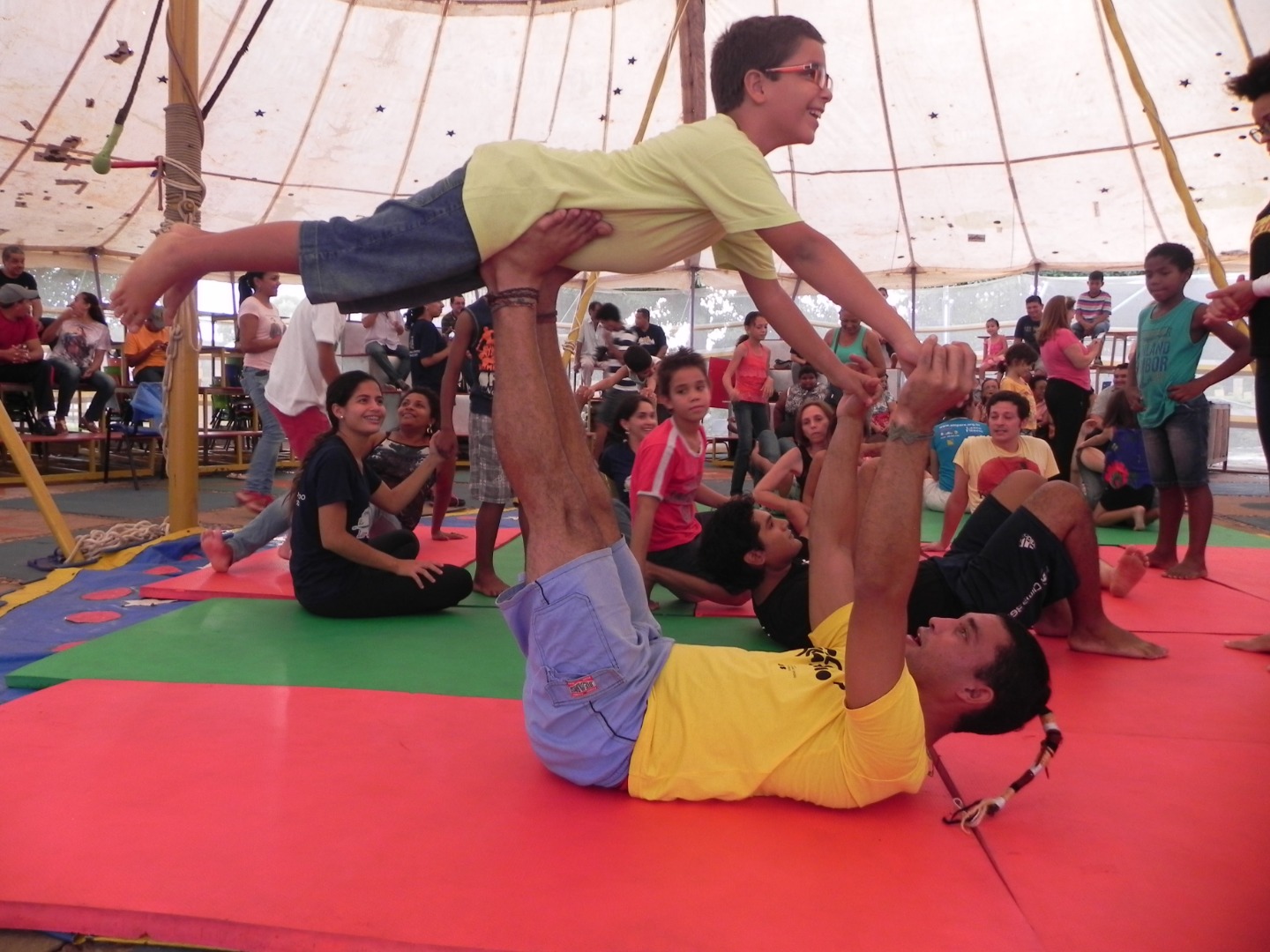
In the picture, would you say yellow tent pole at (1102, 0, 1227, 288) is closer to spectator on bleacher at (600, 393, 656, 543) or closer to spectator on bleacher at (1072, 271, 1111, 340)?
spectator on bleacher at (600, 393, 656, 543)

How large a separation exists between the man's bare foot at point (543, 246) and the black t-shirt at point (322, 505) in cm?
129

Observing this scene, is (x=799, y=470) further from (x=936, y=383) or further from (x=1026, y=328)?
(x=1026, y=328)

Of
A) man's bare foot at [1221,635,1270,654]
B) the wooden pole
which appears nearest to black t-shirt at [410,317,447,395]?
the wooden pole

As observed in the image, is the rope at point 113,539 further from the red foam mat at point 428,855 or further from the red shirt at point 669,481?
the red shirt at point 669,481

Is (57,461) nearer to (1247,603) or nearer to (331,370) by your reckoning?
(331,370)

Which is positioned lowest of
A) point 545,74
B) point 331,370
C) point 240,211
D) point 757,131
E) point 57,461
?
point 57,461

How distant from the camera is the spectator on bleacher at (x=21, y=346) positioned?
631 cm

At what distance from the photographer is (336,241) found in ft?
6.08

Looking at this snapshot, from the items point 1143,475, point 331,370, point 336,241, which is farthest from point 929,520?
point 336,241

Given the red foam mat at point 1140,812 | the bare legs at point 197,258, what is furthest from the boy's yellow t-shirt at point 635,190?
the red foam mat at point 1140,812

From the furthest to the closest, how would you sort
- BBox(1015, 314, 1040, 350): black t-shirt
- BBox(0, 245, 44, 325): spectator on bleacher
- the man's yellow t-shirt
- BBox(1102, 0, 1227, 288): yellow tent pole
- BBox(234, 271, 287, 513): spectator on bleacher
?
BBox(1015, 314, 1040, 350): black t-shirt < BBox(0, 245, 44, 325): spectator on bleacher < BBox(234, 271, 287, 513): spectator on bleacher < BBox(1102, 0, 1227, 288): yellow tent pole < the man's yellow t-shirt

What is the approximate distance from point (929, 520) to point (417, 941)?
453 centimetres

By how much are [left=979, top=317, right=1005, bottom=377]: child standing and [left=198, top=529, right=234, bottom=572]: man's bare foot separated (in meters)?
6.91

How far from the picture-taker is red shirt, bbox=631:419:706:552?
308 cm
